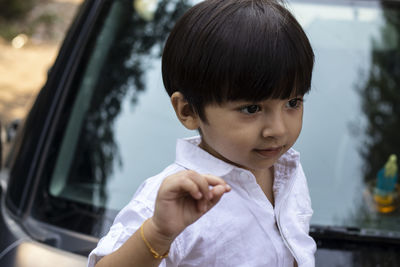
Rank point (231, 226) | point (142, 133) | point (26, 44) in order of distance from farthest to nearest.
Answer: point (26, 44)
point (142, 133)
point (231, 226)

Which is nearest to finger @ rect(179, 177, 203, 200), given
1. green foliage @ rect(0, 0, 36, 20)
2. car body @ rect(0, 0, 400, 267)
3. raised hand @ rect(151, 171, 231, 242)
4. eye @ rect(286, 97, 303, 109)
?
raised hand @ rect(151, 171, 231, 242)

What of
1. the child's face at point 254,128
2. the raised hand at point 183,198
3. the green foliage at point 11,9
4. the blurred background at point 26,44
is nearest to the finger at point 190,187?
the raised hand at point 183,198

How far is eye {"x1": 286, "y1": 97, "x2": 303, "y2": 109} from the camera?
124cm

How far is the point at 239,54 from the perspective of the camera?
1149 millimetres

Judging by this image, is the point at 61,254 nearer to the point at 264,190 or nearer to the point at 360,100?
the point at 264,190

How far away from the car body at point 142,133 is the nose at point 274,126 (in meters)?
0.64

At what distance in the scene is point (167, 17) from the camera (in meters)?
2.35

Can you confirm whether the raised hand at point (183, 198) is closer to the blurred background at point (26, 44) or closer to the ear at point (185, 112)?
the ear at point (185, 112)

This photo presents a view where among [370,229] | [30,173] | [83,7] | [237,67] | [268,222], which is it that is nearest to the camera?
[237,67]

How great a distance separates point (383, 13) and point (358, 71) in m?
0.30

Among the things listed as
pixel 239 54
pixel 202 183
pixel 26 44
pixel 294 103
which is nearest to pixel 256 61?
pixel 239 54

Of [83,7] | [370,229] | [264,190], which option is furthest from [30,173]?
[370,229]

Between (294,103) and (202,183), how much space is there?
0.32 m

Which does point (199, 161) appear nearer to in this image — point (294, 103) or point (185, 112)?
point (185, 112)
